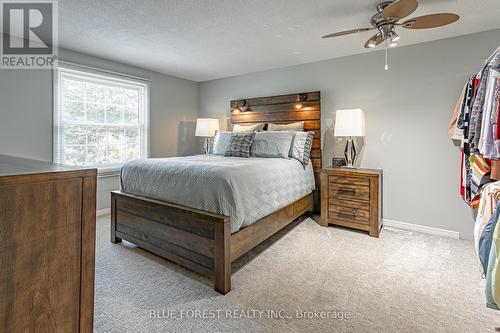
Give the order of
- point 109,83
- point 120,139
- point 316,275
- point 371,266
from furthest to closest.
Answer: point 120,139, point 109,83, point 371,266, point 316,275

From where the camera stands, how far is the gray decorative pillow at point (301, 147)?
339 cm

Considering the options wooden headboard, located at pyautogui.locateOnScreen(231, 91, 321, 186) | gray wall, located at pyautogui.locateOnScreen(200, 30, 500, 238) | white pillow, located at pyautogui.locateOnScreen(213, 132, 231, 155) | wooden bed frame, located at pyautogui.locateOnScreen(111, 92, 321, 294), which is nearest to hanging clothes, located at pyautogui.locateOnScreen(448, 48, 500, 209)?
gray wall, located at pyautogui.locateOnScreen(200, 30, 500, 238)

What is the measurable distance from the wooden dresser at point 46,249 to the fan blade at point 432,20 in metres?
2.42

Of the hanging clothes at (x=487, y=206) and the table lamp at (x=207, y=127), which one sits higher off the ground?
the table lamp at (x=207, y=127)

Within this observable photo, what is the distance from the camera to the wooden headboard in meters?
3.77

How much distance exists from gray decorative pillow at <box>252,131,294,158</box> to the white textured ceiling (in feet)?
3.67

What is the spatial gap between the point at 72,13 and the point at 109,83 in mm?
1523

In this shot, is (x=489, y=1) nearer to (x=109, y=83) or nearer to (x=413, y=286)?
(x=413, y=286)

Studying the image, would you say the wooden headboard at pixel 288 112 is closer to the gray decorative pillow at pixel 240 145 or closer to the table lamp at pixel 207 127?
the table lamp at pixel 207 127

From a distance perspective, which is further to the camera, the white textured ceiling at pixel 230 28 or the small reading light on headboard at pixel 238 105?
the small reading light on headboard at pixel 238 105

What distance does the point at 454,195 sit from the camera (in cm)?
292

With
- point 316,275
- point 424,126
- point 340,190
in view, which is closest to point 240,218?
point 316,275

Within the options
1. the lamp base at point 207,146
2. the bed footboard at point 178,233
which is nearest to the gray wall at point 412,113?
the lamp base at point 207,146

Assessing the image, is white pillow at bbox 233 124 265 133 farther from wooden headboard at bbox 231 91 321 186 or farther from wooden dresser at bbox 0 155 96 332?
wooden dresser at bbox 0 155 96 332
